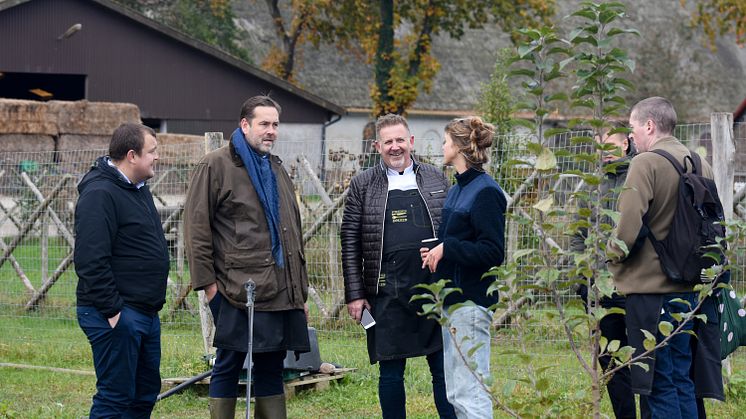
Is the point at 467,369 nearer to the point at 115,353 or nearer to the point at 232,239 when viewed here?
the point at 232,239

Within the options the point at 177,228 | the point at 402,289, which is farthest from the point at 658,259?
the point at 177,228

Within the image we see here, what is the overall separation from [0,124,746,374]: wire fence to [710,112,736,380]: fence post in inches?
6.2

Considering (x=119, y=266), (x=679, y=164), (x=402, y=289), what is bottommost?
(x=402, y=289)

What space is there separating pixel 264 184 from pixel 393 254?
2.72ft

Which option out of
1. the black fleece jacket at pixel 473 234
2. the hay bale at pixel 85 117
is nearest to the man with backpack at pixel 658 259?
the black fleece jacket at pixel 473 234

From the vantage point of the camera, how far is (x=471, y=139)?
551cm

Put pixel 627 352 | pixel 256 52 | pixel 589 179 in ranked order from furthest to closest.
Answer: pixel 256 52, pixel 627 352, pixel 589 179

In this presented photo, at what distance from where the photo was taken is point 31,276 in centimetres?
1121

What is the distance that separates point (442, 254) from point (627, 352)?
144cm

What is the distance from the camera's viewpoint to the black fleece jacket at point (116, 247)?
534 centimetres

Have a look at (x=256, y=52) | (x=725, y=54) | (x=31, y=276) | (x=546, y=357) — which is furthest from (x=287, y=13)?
(x=546, y=357)

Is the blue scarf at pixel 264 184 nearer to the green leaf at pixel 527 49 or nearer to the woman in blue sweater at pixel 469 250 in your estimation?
the woman in blue sweater at pixel 469 250

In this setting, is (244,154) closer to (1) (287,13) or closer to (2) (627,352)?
(2) (627,352)

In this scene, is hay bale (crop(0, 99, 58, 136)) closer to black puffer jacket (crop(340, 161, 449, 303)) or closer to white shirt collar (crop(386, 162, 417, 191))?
black puffer jacket (crop(340, 161, 449, 303))
